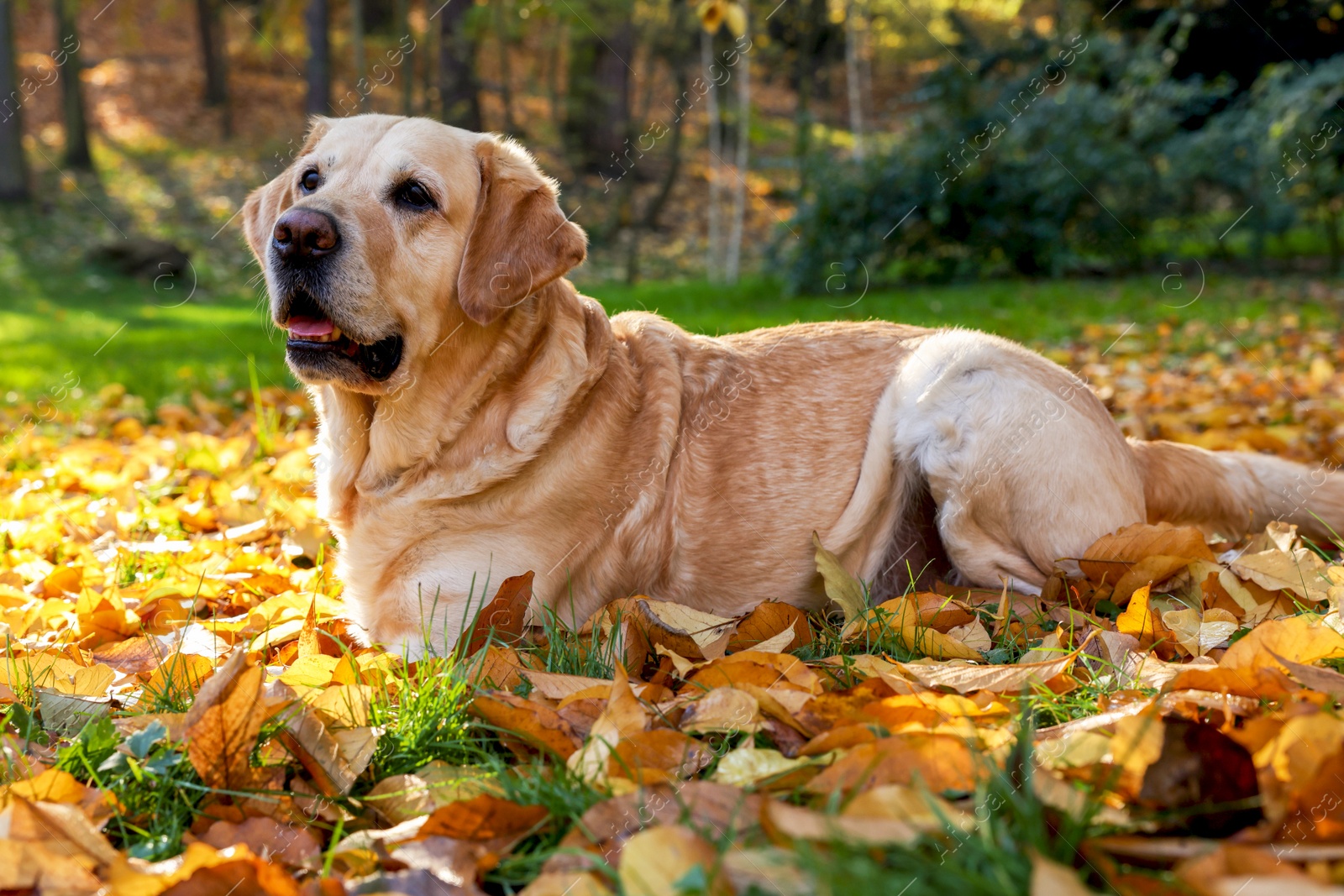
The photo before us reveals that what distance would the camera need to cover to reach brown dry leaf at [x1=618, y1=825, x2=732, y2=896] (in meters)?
1.31

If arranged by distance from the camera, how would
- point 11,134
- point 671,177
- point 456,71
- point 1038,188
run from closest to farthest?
point 1038,188 → point 456,71 → point 671,177 → point 11,134

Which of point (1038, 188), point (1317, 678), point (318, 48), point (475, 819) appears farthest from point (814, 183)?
point (475, 819)

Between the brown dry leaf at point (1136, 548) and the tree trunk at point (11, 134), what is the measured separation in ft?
66.2

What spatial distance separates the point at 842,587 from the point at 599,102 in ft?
65.9

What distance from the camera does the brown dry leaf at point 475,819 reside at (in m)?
1.60

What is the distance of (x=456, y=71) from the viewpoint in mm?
18141

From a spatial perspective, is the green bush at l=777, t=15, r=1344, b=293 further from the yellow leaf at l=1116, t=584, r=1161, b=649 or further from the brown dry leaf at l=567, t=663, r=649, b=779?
the brown dry leaf at l=567, t=663, r=649, b=779

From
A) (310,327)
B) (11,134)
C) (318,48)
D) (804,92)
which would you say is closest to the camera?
(310,327)

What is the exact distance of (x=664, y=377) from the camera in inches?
126

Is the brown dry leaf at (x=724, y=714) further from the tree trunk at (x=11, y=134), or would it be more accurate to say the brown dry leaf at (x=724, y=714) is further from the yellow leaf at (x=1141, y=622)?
the tree trunk at (x=11, y=134)

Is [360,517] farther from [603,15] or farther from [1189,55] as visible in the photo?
[1189,55]

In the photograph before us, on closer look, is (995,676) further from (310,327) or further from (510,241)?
(310,327)

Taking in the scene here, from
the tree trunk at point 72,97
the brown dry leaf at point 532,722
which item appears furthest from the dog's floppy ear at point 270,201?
the tree trunk at point 72,97

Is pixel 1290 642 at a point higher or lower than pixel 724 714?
higher
